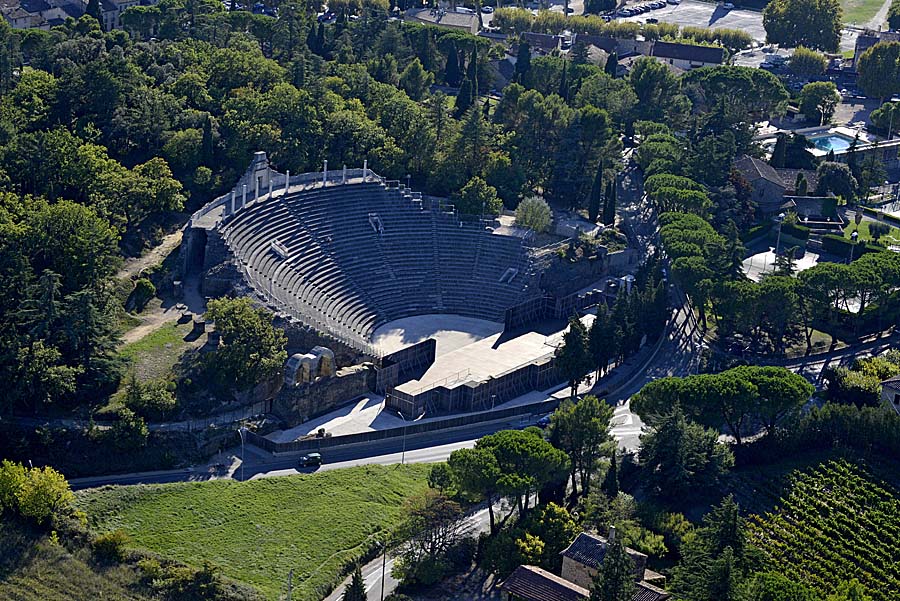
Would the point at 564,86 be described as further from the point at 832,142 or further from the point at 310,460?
the point at 310,460

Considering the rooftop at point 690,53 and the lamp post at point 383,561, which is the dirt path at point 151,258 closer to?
the lamp post at point 383,561

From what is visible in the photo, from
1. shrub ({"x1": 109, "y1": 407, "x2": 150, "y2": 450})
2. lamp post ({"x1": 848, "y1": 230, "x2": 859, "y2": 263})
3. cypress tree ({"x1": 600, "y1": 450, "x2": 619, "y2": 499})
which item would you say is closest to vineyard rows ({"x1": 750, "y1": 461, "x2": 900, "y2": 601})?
cypress tree ({"x1": 600, "y1": 450, "x2": 619, "y2": 499})

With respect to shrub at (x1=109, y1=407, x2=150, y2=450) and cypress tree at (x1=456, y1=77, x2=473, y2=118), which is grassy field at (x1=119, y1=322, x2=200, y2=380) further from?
cypress tree at (x1=456, y1=77, x2=473, y2=118)

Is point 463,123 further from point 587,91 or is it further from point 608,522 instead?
point 608,522

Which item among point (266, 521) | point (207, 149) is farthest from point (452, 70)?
point (266, 521)

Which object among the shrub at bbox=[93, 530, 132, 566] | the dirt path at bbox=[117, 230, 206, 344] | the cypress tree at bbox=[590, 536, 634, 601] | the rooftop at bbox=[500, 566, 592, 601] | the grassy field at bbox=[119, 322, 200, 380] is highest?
the dirt path at bbox=[117, 230, 206, 344]

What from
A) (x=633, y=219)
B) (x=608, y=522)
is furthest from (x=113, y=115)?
(x=608, y=522)
